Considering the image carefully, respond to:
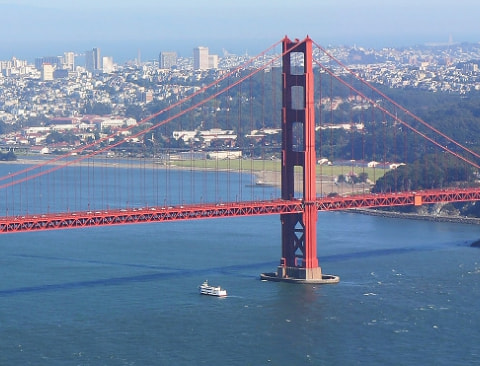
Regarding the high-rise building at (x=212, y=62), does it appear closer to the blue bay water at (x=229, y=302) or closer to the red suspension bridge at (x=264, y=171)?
the red suspension bridge at (x=264, y=171)

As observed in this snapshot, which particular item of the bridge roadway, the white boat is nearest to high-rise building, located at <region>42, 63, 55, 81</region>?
the bridge roadway

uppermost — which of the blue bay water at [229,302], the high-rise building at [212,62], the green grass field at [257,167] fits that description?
the high-rise building at [212,62]

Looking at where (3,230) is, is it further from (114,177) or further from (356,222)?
(114,177)

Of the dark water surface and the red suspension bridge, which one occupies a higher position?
the red suspension bridge

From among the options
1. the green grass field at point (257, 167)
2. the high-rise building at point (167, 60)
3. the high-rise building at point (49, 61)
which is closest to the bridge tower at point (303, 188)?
the green grass field at point (257, 167)

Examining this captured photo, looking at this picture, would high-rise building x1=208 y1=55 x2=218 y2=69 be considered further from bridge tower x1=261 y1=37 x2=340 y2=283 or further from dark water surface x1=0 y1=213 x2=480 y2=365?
bridge tower x1=261 y1=37 x2=340 y2=283

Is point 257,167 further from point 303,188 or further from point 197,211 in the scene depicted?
point 197,211

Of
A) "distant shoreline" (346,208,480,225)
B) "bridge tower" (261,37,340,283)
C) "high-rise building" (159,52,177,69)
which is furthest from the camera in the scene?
"high-rise building" (159,52,177,69)

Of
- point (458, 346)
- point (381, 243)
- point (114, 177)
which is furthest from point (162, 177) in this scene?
point (458, 346)
